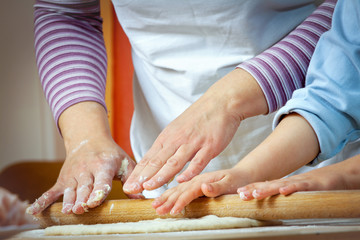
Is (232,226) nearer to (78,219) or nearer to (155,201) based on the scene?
(155,201)

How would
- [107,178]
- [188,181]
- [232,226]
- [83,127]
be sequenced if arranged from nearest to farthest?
[232,226] → [188,181] → [107,178] → [83,127]

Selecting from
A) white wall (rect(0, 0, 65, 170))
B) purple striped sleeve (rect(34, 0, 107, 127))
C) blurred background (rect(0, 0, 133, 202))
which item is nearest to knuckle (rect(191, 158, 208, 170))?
purple striped sleeve (rect(34, 0, 107, 127))

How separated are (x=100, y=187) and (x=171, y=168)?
13 centimetres

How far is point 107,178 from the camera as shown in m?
0.85

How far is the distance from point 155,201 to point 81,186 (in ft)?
0.59

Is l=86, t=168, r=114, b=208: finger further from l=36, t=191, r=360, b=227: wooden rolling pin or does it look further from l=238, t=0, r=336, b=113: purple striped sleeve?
l=238, t=0, r=336, b=113: purple striped sleeve

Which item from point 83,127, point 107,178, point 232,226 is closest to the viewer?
point 232,226

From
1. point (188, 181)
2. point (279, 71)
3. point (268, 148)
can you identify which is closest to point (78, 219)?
point (188, 181)

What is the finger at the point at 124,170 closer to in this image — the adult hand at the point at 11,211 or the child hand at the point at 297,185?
the child hand at the point at 297,185

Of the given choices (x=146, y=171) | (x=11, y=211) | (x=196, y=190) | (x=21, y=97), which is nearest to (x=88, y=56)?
(x=146, y=171)

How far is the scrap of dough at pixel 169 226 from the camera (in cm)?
64

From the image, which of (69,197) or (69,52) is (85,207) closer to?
(69,197)

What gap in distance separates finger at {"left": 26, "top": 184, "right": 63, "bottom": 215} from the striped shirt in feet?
0.72

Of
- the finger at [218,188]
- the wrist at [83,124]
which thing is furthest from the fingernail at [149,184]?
the wrist at [83,124]
